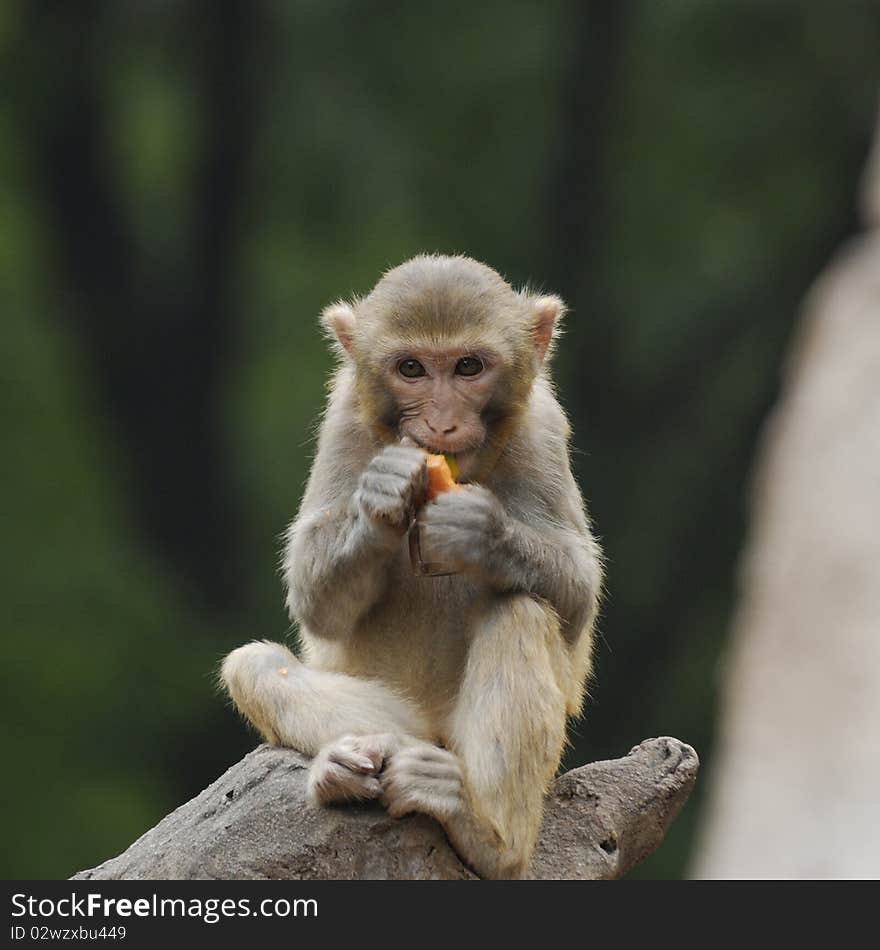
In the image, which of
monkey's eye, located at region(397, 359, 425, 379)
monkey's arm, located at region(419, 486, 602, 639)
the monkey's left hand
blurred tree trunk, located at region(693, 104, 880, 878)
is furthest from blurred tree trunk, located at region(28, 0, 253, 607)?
the monkey's left hand

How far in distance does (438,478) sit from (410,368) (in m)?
0.43

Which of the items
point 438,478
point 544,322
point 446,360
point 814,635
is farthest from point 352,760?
point 814,635

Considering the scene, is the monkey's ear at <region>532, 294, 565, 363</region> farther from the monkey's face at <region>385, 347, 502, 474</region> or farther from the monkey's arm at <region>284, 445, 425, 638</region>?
the monkey's arm at <region>284, 445, 425, 638</region>

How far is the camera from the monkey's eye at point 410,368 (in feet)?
20.8

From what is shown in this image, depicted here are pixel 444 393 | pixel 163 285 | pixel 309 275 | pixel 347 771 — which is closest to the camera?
pixel 347 771

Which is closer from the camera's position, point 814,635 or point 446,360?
point 446,360

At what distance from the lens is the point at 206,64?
18484mm

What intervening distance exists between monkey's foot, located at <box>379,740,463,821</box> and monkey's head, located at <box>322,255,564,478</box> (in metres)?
1.05

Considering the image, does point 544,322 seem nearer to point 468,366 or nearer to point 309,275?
point 468,366

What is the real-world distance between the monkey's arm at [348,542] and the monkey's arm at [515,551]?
0.14 m

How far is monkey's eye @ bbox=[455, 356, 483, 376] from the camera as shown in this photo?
6340 millimetres

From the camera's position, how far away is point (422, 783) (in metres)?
6.02

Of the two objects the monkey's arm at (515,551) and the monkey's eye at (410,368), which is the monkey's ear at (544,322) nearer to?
the monkey's eye at (410,368)

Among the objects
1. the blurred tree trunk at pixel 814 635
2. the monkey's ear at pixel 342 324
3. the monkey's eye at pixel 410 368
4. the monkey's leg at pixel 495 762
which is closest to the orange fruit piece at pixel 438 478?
the monkey's eye at pixel 410 368
